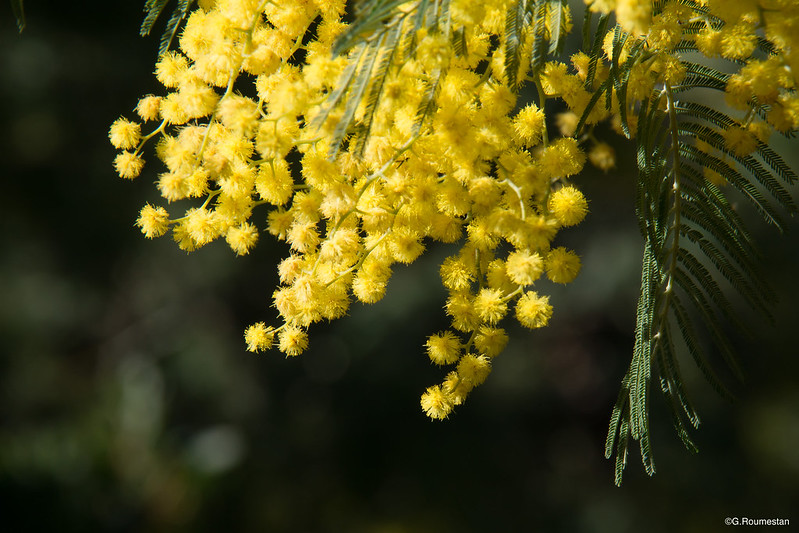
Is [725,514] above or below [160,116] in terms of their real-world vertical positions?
below

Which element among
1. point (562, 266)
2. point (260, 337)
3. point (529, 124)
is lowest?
point (260, 337)

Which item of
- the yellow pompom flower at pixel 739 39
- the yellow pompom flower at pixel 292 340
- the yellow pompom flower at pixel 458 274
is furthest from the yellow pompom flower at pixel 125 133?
the yellow pompom flower at pixel 739 39

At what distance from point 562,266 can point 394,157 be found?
20 cm

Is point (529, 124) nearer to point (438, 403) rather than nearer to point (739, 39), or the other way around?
point (739, 39)

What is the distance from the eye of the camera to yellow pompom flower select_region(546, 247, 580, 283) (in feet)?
1.99

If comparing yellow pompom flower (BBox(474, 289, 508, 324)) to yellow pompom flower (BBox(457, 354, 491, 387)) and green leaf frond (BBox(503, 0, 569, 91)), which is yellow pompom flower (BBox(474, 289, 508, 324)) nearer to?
yellow pompom flower (BBox(457, 354, 491, 387))

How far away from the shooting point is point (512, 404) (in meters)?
2.77

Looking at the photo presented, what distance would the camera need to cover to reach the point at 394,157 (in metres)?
0.56

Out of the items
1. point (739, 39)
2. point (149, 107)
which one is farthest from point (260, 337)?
point (739, 39)

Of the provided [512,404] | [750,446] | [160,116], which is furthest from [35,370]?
[750,446]

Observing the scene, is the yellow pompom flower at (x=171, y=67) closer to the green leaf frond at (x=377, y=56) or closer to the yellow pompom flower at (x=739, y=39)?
the green leaf frond at (x=377, y=56)

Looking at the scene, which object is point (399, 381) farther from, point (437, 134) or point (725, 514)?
point (437, 134)

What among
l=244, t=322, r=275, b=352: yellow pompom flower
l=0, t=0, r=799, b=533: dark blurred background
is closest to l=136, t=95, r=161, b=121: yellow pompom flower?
l=244, t=322, r=275, b=352: yellow pompom flower

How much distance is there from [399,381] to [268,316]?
0.65 metres
